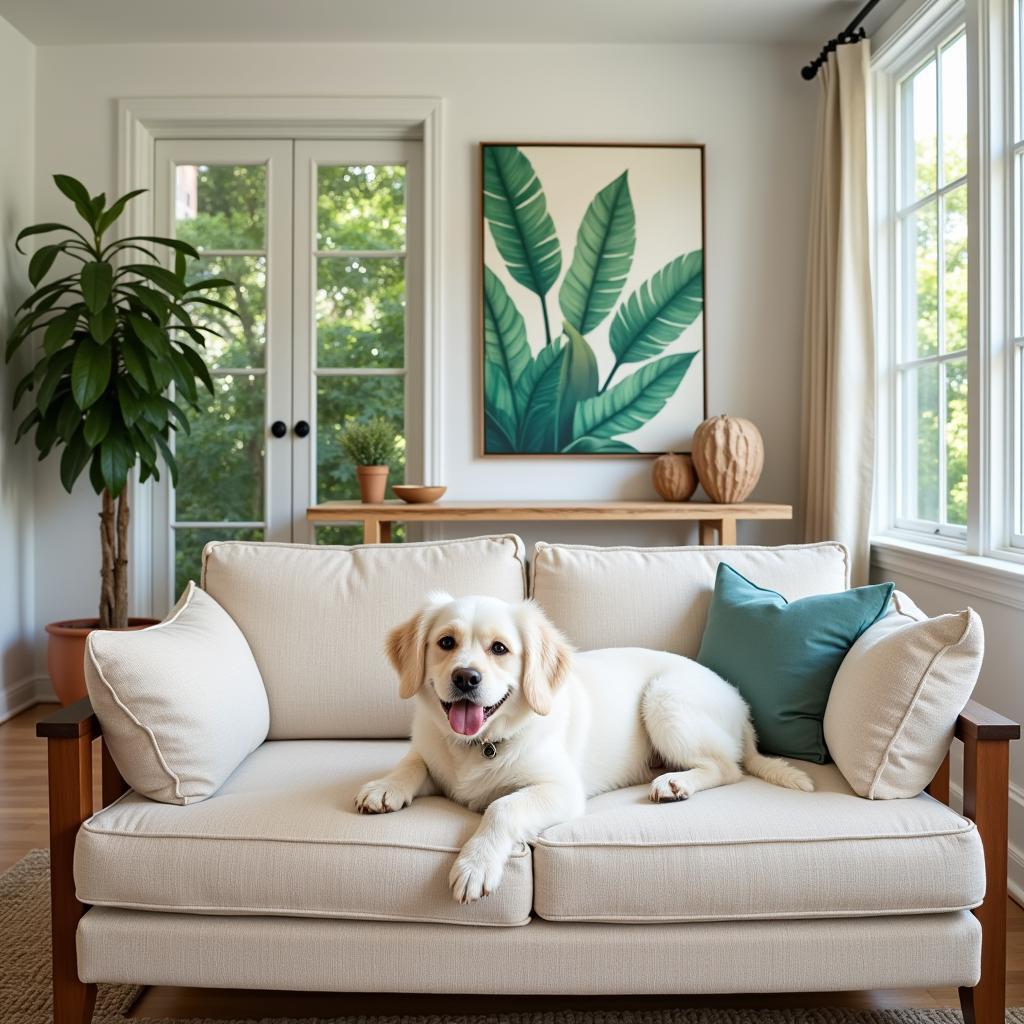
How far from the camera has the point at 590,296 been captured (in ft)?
13.5

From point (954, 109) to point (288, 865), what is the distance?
3.06 metres

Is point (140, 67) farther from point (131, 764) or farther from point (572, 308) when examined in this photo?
point (131, 764)

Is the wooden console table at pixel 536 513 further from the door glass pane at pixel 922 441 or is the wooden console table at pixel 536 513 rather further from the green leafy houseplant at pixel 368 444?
the door glass pane at pixel 922 441

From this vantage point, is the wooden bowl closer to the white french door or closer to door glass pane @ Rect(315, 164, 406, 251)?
the white french door

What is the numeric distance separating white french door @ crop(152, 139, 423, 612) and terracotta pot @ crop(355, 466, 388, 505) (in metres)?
0.42

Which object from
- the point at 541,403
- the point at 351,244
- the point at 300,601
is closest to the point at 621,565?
the point at 300,601

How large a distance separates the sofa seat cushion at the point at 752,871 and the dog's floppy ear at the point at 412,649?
0.35 metres

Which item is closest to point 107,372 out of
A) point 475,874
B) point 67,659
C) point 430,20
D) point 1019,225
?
point 67,659

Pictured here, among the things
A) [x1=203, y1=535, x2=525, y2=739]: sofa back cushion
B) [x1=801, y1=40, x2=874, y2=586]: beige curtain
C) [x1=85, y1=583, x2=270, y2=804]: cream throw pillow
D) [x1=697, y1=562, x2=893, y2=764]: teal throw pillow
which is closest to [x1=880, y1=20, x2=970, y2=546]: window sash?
[x1=801, y1=40, x2=874, y2=586]: beige curtain

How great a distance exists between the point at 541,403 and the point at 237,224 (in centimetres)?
155

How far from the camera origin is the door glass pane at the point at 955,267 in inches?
122

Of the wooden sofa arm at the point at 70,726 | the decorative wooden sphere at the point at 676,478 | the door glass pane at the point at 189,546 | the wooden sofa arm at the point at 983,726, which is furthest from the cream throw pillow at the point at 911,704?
the door glass pane at the point at 189,546

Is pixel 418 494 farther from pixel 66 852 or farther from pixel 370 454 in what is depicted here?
pixel 66 852

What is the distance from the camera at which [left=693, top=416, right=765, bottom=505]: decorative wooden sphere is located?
3.75 meters
